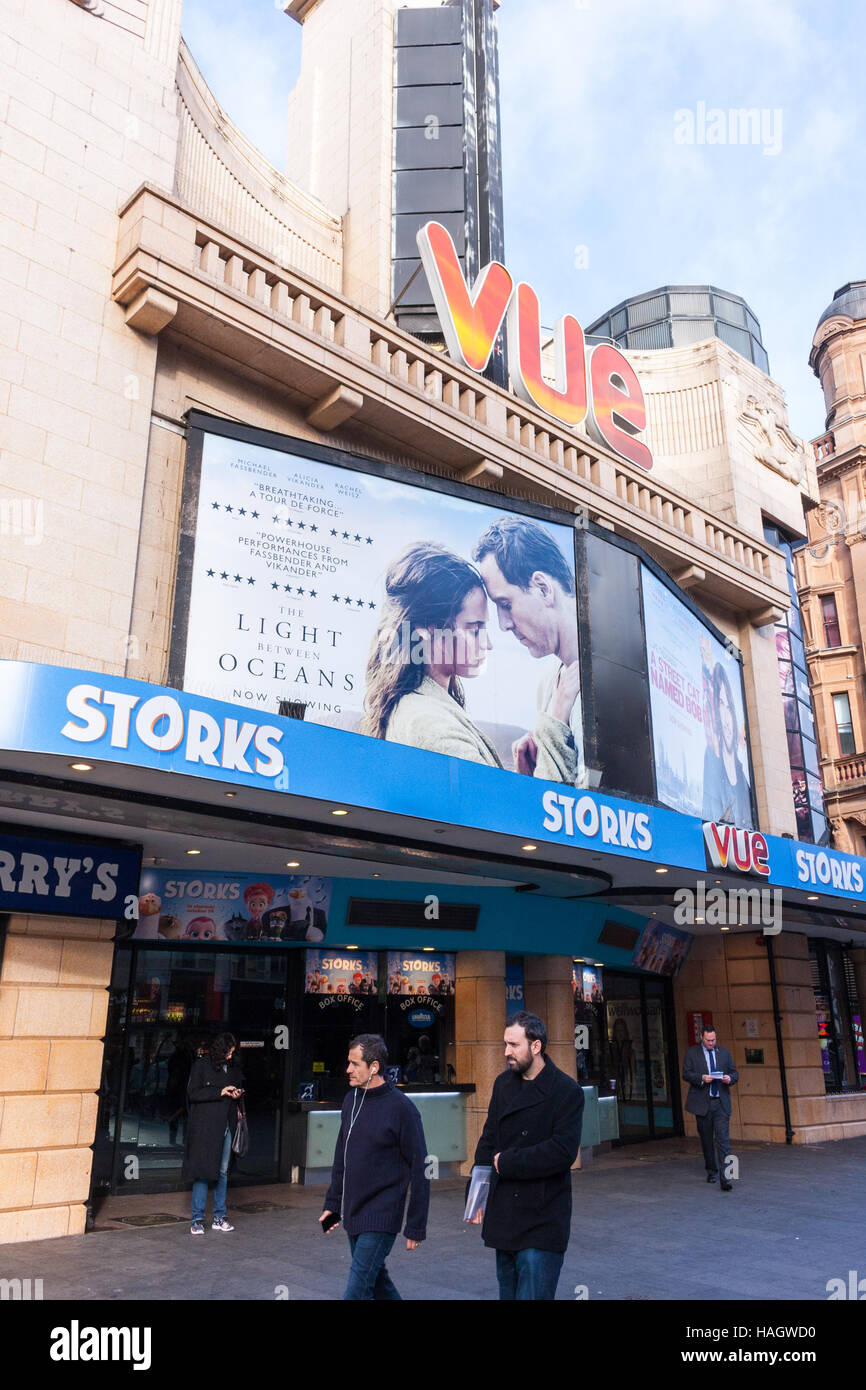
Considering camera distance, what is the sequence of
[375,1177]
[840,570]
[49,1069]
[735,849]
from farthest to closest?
[840,570], [735,849], [49,1069], [375,1177]

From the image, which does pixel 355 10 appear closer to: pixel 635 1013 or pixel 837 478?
pixel 635 1013

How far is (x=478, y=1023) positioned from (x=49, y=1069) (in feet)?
22.6

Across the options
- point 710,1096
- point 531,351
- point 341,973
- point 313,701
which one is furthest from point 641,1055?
point 531,351

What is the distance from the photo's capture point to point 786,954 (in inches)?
787

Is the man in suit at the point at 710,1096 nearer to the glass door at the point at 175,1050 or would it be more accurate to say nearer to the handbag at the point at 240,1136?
the glass door at the point at 175,1050

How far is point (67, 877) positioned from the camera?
1054 centimetres

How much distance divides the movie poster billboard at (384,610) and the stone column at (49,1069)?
3137mm

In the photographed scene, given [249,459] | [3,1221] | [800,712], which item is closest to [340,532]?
[249,459]

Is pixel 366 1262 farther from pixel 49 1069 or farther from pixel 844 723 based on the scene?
pixel 844 723

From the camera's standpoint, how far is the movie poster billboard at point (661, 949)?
18719 millimetres

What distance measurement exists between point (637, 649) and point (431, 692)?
483 centimetres

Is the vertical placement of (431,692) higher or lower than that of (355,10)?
lower

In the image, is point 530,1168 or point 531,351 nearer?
point 530,1168

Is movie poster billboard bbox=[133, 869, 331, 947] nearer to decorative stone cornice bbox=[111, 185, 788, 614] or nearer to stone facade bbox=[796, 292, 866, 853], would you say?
decorative stone cornice bbox=[111, 185, 788, 614]
